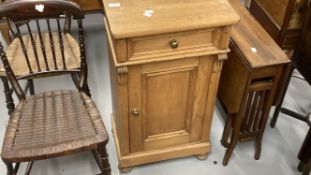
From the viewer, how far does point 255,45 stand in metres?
1.78

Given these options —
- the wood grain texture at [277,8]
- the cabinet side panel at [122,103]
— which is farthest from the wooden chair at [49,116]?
the wood grain texture at [277,8]

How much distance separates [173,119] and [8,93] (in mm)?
862

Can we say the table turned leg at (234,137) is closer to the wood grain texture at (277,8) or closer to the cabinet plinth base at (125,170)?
the cabinet plinth base at (125,170)

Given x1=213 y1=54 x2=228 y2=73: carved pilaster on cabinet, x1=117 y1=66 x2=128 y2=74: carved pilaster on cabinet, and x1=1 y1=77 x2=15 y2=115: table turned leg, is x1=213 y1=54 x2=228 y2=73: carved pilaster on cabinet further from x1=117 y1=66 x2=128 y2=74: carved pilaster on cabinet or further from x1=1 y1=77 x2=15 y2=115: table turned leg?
x1=1 y1=77 x2=15 y2=115: table turned leg

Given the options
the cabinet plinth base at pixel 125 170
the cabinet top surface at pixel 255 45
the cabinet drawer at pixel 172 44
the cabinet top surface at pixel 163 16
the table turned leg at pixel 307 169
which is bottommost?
the cabinet plinth base at pixel 125 170

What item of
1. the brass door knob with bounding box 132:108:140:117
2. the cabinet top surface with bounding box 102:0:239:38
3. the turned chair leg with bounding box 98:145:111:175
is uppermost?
the cabinet top surface with bounding box 102:0:239:38

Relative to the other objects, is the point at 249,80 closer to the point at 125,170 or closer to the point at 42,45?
the point at 125,170

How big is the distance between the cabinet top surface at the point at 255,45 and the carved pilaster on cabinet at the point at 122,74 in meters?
0.57

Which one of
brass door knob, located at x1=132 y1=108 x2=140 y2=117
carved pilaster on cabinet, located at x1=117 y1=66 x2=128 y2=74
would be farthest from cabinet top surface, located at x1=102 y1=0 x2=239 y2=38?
brass door knob, located at x1=132 y1=108 x2=140 y2=117

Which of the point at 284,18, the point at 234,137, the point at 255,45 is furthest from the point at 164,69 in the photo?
the point at 284,18

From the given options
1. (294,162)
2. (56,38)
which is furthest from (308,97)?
(56,38)

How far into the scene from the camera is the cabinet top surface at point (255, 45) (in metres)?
1.66

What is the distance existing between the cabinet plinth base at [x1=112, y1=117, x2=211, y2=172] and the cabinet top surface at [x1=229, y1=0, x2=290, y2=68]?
0.56 meters

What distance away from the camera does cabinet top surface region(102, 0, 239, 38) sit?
1.38 meters
